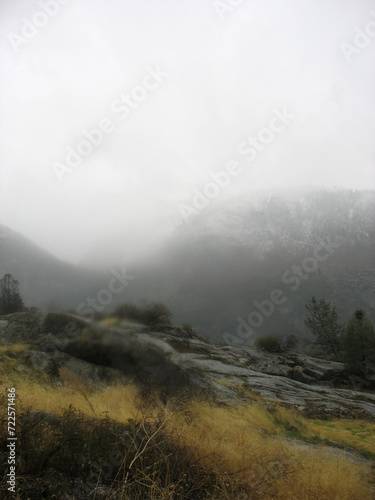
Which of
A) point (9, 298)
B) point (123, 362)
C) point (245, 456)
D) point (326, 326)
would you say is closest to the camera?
point (245, 456)

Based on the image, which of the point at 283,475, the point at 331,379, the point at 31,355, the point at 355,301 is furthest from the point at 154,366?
the point at 355,301

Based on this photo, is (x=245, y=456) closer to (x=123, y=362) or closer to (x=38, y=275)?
(x=123, y=362)

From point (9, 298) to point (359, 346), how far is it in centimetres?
5409

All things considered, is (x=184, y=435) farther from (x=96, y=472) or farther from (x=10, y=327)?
(x=10, y=327)

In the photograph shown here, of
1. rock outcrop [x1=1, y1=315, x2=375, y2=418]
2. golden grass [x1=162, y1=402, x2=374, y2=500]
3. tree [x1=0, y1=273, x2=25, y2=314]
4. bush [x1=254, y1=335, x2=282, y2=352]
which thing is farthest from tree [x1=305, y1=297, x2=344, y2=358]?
tree [x1=0, y1=273, x2=25, y2=314]

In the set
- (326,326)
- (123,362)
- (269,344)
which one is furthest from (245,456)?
(269,344)

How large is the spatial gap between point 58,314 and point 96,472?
12.3m

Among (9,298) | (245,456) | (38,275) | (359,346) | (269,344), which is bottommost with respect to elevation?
(38,275)

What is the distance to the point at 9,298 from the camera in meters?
44.0

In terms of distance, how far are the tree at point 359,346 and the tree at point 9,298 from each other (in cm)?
4981

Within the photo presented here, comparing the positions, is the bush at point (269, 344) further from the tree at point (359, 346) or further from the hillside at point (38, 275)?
the hillside at point (38, 275)

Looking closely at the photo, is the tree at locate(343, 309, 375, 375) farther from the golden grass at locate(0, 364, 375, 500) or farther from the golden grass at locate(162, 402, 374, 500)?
the golden grass at locate(162, 402, 374, 500)

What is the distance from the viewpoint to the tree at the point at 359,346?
3238 centimetres

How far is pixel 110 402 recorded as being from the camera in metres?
7.19
